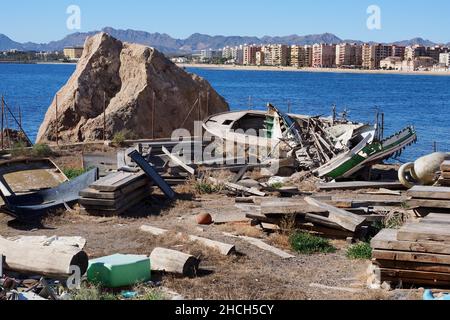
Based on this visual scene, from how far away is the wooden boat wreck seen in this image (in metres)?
18.4

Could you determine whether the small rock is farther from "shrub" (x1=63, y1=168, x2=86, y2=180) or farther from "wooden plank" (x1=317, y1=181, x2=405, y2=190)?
"shrub" (x1=63, y1=168, x2=86, y2=180)

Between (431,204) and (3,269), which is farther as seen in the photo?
(431,204)

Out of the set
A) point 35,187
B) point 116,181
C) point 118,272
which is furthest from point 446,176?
point 35,187

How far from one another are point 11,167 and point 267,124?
1043 cm

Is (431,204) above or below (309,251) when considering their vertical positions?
above

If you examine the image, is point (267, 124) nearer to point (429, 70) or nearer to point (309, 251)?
point (309, 251)

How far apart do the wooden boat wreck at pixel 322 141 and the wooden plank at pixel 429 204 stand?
7302mm

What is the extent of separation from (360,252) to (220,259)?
218 cm

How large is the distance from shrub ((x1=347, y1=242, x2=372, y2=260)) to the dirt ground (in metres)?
0.12

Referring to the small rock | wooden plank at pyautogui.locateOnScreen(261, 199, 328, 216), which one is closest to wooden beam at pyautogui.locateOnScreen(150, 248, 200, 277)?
wooden plank at pyautogui.locateOnScreen(261, 199, 328, 216)

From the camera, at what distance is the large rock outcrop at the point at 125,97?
2595cm

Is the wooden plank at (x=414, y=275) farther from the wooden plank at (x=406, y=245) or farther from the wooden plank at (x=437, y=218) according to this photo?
the wooden plank at (x=437, y=218)

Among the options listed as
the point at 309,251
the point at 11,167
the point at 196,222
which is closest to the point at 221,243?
the point at 309,251

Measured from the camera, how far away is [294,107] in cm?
6175
